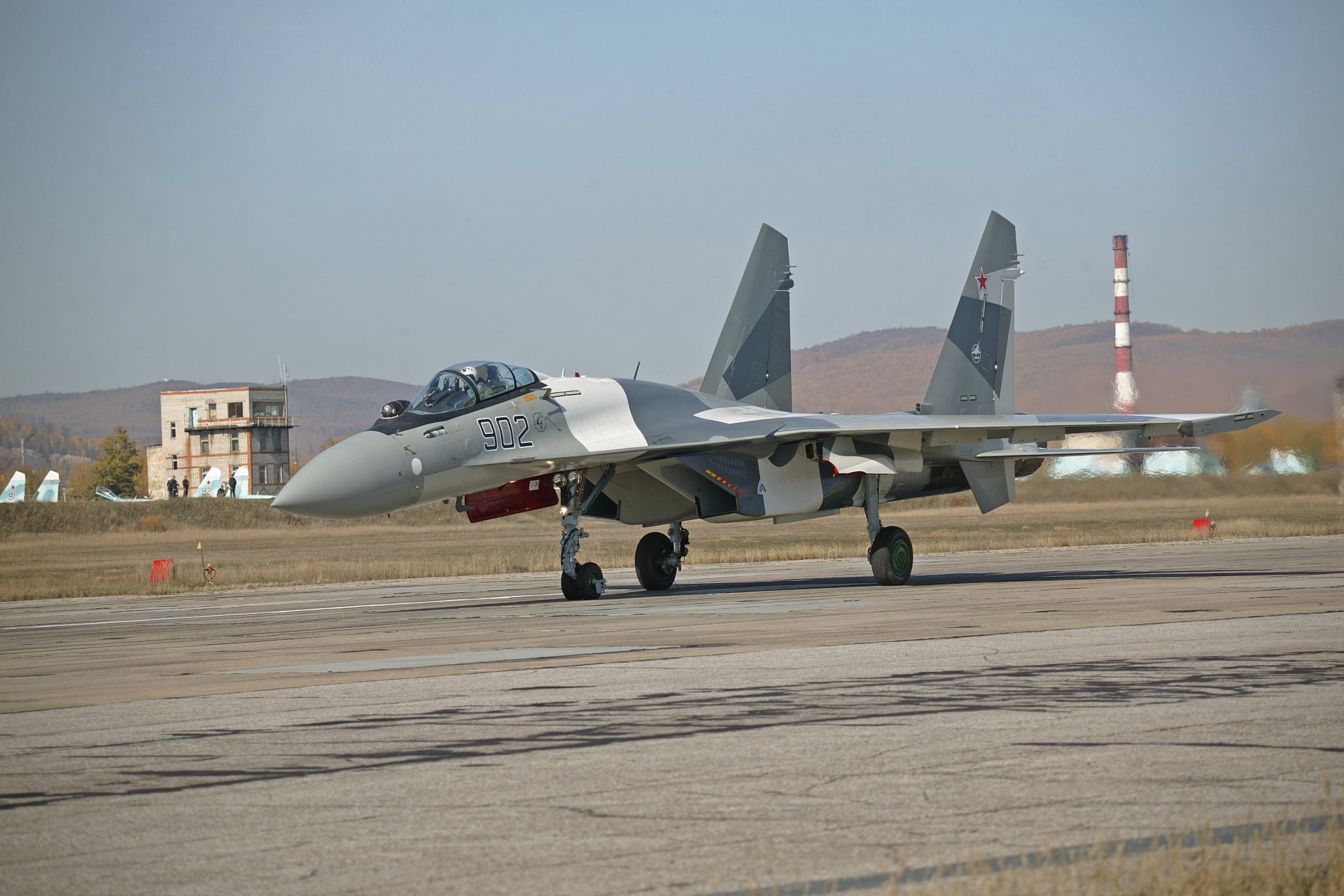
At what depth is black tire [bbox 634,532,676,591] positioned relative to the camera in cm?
2112

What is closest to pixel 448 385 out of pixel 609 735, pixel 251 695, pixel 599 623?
pixel 599 623

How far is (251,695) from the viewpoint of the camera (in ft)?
31.2

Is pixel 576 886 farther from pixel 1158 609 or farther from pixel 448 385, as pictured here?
pixel 448 385

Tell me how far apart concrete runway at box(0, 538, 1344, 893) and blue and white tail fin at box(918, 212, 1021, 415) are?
32.0 ft

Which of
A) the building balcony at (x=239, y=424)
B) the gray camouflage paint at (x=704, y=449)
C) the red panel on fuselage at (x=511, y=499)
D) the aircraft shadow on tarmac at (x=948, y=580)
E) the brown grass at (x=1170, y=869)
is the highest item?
the building balcony at (x=239, y=424)

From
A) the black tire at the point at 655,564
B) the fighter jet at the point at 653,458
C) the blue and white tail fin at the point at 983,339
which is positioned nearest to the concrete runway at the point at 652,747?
the fighter jet at the point at 653,458

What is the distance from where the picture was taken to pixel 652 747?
6930 millimetres

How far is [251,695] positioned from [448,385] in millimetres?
8881

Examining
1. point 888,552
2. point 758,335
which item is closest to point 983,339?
point 758,335

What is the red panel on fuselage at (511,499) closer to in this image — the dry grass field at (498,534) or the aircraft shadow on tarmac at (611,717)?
the aircraft shadow on tarmac at (611,717)

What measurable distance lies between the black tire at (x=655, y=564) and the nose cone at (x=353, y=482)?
5.12 metres

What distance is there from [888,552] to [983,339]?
5560 mm

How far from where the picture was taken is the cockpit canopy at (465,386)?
17.8 m

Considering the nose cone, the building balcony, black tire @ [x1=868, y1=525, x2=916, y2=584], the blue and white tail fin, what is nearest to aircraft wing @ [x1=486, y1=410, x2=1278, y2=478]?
black tire @ [x1=868, y1=525, x2=916, y2=584]
